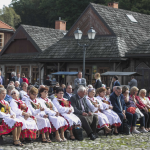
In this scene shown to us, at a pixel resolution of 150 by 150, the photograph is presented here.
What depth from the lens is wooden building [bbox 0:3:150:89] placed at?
24.7 metres

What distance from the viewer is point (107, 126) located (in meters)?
11.0

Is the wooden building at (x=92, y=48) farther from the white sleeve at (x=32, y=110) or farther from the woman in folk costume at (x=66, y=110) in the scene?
the white sleeve at (x=32, y=110)

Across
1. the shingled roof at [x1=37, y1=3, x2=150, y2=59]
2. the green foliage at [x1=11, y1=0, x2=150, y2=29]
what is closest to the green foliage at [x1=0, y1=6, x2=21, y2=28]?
the green foliage at [x1=11, y1=0, x2=150, y2=29]

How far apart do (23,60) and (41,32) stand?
3.38 metres

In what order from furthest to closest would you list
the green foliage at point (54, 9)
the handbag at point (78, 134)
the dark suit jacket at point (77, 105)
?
1. the green foliage at point (54, 9)
2. the dark suit jacket at point (77, 105)
3. the handbag at point (78, 134)

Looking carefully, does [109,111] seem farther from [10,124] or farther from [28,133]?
[10,124]

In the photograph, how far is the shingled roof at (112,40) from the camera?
25.5 meters

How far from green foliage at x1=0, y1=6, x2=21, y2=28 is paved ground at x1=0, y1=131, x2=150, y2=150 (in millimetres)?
48622

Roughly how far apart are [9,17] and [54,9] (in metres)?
7.44

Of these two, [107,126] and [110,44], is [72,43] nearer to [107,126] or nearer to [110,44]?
[110,44]

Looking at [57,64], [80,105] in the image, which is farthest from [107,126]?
[57,64]

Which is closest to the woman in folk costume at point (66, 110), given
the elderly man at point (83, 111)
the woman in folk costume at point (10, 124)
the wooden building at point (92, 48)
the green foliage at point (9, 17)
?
the elderly man at point (83, 111)

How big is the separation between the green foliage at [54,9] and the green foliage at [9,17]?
100 inches

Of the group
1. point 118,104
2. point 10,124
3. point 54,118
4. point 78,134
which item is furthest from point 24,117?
point 118,104
